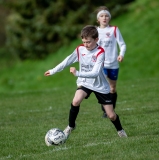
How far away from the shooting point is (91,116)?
11.1 metres

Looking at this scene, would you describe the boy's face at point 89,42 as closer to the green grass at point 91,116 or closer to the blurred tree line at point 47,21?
the green grass at point 91,116

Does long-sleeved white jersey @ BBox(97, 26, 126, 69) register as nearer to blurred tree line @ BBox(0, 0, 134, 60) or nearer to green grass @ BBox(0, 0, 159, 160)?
green grass @ BBox(0, 0, 159, 160)

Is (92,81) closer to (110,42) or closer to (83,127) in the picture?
(83,127)

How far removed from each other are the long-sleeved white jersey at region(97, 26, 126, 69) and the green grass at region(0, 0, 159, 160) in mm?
1173

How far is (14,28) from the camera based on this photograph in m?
27.9

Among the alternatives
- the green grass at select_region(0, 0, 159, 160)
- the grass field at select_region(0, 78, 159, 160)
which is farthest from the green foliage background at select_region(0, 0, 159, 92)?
the grass field at select_region(0, 78, 159, 160)

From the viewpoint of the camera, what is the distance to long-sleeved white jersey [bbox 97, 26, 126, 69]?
1096 cm

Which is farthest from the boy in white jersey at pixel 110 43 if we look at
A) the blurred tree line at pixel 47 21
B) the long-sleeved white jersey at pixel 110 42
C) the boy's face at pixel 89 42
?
the blurred tree line at pixel 47 21

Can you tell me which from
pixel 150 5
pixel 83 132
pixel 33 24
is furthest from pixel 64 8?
pixel 83 132

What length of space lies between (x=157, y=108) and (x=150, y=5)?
53.4ft

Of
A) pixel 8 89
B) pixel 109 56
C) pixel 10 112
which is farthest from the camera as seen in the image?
pixel 8 89

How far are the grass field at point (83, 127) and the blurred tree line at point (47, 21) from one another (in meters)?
10.5

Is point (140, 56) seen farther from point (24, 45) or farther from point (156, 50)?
point (24, 45)

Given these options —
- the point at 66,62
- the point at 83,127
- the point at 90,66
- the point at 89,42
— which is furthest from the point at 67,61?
the point at 83,127
